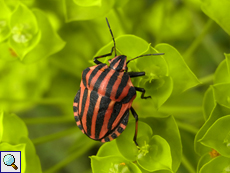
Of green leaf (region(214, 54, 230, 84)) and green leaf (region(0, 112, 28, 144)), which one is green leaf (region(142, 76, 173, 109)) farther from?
green leaf (region(0, 112, 28, 144))

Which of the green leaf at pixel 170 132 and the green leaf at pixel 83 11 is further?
the green leaf at pixel 83 11

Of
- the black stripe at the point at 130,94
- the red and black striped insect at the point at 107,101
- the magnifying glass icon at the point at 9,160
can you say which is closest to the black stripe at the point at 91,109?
the red and black striped insect at the point at 107,101

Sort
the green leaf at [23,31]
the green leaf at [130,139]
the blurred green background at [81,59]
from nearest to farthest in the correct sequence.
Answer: the green leaf at [130,139] < the green leaf at [23,31] < the blurred green background at [81,59]

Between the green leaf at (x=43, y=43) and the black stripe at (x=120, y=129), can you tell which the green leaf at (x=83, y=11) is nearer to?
the green leaf at (x=43, y=43)

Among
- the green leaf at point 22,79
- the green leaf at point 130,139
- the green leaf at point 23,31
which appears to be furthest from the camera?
the green leaf at point 22,79

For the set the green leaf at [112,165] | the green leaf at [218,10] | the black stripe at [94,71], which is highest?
the green leaf at [218,10]

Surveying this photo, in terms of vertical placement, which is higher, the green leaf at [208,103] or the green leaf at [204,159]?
the green leaf at [208,103]

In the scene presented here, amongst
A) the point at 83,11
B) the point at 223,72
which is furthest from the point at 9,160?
the point at 223,72

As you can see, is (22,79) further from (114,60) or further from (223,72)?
(223,72)
